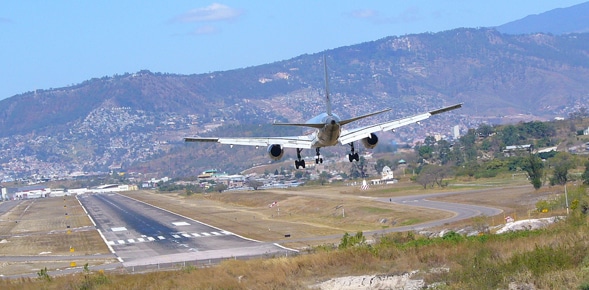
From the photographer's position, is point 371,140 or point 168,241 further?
point 168,241

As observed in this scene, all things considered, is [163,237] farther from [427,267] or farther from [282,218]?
[427,267]

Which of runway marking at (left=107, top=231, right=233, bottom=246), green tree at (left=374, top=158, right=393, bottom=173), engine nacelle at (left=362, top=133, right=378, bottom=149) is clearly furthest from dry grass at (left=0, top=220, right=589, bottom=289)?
green tree at (left=374, top=158, right=393, bottom=173)

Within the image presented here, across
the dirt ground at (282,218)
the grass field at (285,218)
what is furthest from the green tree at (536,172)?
the grass field at (285,218)

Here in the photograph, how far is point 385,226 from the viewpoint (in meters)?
97.0

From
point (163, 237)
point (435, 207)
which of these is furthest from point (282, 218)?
point (163, 237)

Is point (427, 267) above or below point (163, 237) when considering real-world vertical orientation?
above

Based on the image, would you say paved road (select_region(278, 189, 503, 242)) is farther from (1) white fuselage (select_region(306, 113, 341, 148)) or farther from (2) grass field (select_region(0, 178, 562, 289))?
(1) white fuselage (select_region(306, 113, 341, 148))

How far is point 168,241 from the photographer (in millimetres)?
94938

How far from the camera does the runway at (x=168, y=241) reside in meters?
78.6

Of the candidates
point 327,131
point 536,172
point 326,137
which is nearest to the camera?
point 327,131

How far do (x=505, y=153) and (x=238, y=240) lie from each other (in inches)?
4330

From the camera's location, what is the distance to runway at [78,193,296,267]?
258ft

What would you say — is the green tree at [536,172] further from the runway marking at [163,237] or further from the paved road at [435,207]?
the runway marking at [163,237]

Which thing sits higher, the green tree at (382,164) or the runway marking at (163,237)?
the green tree at (382,164)
